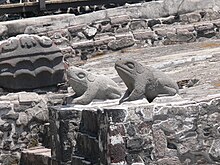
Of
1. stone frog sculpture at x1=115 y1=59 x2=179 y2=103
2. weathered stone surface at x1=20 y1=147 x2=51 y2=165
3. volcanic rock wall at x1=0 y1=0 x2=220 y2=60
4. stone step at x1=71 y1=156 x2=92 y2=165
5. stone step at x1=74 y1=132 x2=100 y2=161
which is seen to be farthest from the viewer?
volcanic rock wall at x1=0 y1=0 x2=220 y2=60

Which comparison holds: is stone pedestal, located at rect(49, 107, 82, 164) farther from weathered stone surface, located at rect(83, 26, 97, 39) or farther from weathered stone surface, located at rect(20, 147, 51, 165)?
weathered stone surface, located at rect(83, 26, 97, 39)

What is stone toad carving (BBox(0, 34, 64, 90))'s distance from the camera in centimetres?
972

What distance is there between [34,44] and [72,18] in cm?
250

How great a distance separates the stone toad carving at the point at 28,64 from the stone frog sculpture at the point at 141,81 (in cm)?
280

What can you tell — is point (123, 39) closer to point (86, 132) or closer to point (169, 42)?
point (169, 42)

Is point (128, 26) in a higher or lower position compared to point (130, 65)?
lower

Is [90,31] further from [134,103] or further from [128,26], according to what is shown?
[134,103]

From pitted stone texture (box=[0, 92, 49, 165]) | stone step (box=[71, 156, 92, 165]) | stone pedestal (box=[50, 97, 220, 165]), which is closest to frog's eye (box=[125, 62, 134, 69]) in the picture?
stone pedestal (box=[50, 97, 220, 165])

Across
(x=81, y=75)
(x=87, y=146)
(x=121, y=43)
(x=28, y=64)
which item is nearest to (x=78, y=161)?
(x=87, y=146)

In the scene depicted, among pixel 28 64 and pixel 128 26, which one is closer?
pixel 28 64

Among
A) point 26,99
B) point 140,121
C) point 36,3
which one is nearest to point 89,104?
point 140,121

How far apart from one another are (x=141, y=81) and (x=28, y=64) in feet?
9.85

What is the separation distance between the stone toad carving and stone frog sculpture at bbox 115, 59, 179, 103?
2797 millimetres

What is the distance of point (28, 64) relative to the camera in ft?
32.1
